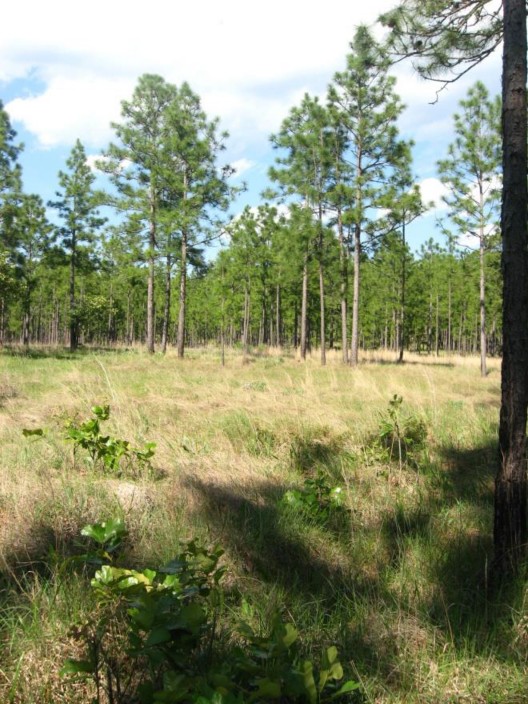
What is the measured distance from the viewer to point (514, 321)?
9.11 feet

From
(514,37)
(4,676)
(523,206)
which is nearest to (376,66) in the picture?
(514,37)

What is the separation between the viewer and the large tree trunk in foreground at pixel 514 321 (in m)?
2.77

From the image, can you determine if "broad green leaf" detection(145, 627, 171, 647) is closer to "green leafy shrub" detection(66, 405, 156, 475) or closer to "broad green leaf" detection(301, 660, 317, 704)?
"broad green leaf" detection(301, 660, 317, 704)

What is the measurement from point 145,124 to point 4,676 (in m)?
25.0

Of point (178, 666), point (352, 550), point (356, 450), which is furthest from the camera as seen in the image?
point (356, 450)

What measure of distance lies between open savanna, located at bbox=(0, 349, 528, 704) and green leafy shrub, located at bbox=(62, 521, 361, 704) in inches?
6.4

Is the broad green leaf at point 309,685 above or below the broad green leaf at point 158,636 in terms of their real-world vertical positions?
below

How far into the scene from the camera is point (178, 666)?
160cm

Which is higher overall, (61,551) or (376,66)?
(376,66)

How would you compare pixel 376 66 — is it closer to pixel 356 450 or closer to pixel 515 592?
pixel 356 450

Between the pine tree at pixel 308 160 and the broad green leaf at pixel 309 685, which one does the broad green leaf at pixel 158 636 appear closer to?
the broad green leaf at pixel 309 685

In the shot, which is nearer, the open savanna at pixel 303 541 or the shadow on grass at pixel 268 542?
the open savanna at pixel 303 541

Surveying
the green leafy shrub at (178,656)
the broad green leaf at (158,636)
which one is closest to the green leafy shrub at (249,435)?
the green leafy shrub at (178,656)

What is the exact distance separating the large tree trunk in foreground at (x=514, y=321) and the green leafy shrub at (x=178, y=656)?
1.51 metres
